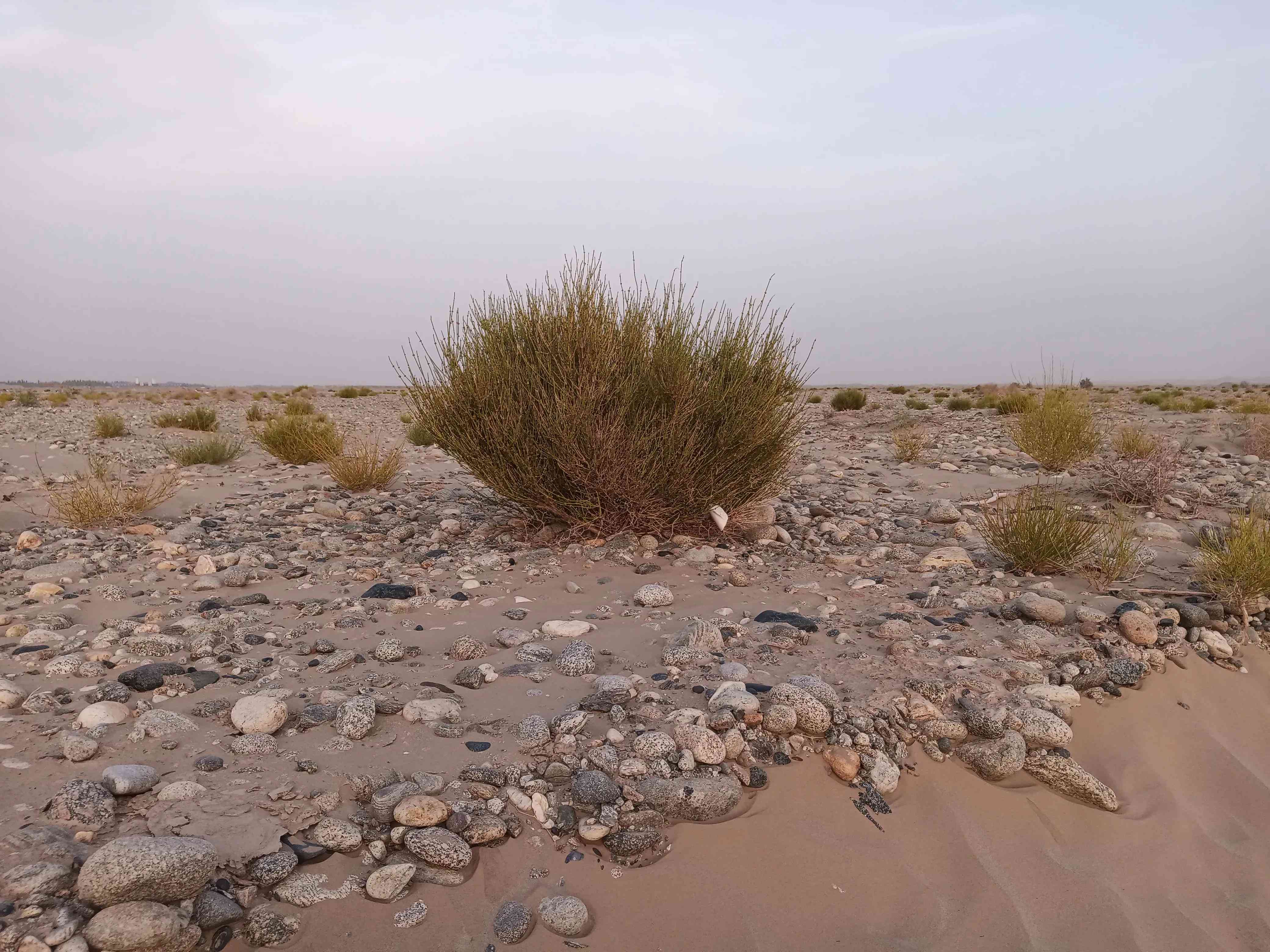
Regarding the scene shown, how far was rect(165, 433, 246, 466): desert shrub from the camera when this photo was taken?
10492 millimetres

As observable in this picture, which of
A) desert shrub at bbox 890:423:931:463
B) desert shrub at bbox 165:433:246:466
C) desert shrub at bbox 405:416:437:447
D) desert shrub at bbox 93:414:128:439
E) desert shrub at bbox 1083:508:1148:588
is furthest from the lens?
desert shrub at bbox 93:414:128:439

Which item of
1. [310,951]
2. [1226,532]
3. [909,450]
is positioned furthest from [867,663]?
[909,450]

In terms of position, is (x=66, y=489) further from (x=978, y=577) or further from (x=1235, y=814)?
(x=1235, y=814)

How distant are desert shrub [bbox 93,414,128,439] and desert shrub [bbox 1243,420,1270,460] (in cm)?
1922

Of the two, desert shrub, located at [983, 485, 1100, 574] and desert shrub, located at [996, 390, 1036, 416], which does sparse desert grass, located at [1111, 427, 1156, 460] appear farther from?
desert shrub, located at [983, 485, 1100, 574]

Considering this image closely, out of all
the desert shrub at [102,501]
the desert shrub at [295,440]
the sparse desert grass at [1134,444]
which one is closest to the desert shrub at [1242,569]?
the sparse desert grass at [1134,444]

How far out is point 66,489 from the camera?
783cm

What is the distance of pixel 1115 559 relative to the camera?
184 inches

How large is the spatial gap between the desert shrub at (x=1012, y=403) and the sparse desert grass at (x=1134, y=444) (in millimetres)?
4026

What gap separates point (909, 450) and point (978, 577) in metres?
6.39

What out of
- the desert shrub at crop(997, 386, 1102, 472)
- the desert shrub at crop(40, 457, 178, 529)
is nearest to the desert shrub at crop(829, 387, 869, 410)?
the desert shrub at crop(997, 386, 1102, 472)

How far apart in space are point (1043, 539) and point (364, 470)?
23.3 feet

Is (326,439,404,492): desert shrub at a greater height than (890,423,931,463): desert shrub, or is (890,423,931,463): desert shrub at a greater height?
(890,423,931,463): desert shrub

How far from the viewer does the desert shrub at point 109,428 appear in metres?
13.3
